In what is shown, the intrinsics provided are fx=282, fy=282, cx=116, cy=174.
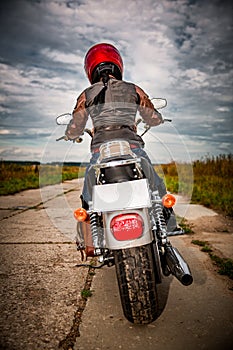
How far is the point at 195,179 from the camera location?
11266mm

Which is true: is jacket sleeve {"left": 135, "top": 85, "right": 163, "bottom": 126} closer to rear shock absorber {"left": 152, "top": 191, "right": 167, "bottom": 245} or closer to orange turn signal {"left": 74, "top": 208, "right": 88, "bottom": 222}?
rear shock absorber {"left": 152, "top": 191, "right": 167, "bottom": 245}

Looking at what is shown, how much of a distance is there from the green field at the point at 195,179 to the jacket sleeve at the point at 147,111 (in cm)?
44

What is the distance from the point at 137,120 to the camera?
8.45 feet

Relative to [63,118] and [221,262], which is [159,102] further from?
[221,262]

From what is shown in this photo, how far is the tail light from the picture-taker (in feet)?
5.66

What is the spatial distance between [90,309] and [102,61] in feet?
7.06

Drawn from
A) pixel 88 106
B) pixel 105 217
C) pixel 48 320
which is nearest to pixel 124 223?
pixel 105 217

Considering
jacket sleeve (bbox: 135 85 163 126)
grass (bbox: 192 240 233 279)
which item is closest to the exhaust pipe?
grass (bbox: 192 240 233 279)

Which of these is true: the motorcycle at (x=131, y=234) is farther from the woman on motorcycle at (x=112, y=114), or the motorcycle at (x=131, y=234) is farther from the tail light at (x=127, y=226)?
the woman on motorcycle at (x=112, y=114)

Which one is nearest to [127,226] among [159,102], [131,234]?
[131,234]

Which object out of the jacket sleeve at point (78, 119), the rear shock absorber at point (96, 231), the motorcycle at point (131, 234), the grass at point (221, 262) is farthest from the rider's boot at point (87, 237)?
the grass at point (221, 262)

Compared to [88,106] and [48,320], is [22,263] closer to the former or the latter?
[48,320]

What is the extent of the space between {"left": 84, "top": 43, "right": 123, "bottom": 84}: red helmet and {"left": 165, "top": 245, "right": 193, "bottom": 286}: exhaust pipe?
169 cm

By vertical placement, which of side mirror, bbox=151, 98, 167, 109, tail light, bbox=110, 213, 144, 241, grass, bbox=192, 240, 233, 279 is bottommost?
grass, bbox=192, 240, 233, 279
